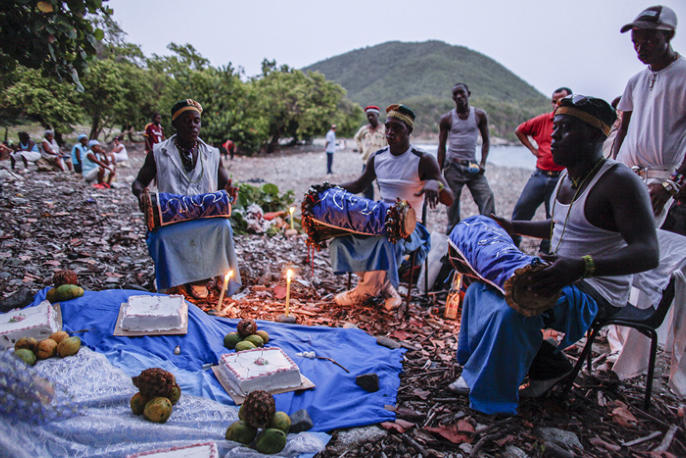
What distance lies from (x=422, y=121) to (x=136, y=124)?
27.6 metres

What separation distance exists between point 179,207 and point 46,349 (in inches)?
71.7

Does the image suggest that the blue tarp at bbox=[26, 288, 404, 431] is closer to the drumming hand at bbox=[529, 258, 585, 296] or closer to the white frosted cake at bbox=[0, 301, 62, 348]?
the white frosted cake at bbox=[0, 301, 62, 348]

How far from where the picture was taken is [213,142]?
21609mm

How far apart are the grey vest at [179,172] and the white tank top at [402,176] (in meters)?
2.08

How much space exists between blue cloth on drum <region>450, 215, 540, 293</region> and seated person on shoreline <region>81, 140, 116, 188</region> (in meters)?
9.53

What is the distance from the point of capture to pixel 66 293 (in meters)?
3.38

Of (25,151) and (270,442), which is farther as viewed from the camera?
(25,151)

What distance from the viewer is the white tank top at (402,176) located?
4520 millimetres

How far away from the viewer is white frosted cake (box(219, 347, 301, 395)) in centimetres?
264

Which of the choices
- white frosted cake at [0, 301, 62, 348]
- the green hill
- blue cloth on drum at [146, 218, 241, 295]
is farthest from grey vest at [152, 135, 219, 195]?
the green hill

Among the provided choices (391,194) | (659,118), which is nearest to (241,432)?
(391,194)

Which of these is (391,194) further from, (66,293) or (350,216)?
(66,293)

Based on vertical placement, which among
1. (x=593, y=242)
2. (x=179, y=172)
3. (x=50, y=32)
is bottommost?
(x=593, y=242)

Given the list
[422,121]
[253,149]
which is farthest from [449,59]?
[253,149]
